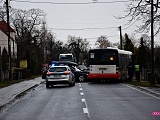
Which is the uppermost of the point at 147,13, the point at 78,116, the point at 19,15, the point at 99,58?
the point at 19,15

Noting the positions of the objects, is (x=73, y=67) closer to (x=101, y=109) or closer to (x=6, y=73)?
(x=6, y=73)

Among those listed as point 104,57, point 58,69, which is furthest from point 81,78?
point 58,69

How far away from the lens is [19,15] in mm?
91625

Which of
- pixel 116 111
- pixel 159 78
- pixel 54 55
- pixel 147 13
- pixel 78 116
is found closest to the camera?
pixel 78 116

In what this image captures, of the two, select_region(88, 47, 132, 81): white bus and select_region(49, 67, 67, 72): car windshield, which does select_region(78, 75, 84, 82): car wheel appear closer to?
select_region(88, 47, 132, 81): white bus

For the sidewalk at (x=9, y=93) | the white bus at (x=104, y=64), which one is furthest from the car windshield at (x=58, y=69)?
the white bus at (x=104, y=64)

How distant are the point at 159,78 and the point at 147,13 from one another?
7.08 m

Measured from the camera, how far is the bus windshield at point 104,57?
111ft

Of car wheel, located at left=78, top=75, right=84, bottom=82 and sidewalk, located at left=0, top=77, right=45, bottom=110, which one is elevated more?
car wheel, located at left=78, top=75, right=84, bottom=82

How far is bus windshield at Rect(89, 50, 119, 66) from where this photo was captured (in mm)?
33969

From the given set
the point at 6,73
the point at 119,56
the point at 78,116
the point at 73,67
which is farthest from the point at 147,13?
the point at 6,73

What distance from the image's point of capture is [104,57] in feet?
112

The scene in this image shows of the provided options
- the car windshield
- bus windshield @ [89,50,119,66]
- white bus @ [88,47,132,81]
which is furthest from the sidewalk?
bus windshield @ [89,50,119,66]

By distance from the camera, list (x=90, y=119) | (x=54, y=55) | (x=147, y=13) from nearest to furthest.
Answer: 1. (x=90, y=119)
2. (x=147, y=13)
3. (x=54, y=55)
